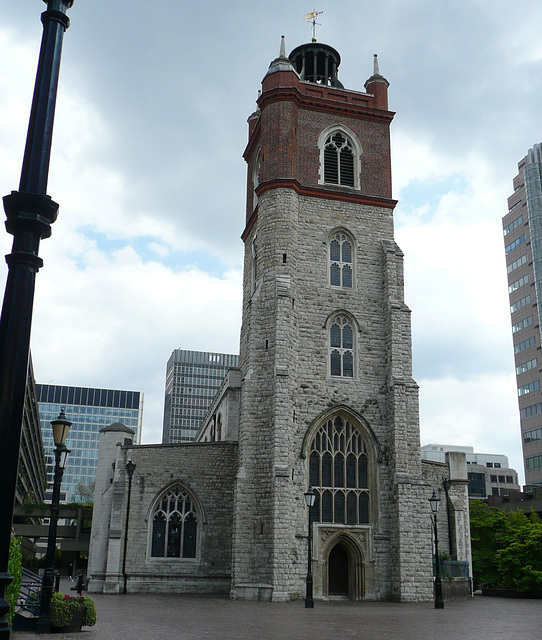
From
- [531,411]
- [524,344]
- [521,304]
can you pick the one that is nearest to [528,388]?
[531,411]

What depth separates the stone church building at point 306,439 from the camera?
30.2 meters

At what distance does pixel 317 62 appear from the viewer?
41.7 metres

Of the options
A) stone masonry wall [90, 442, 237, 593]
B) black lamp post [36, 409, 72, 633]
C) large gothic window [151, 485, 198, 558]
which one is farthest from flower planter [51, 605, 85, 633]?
large gothic window [151, 485, 198, 558]

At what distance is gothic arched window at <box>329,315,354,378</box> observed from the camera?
33438 millimetres

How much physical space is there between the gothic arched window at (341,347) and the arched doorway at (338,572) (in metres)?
8.13

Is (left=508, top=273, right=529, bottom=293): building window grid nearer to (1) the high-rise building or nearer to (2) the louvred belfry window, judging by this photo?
(1) the high-rise building

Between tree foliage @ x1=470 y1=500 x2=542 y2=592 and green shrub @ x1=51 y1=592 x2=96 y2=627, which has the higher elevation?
tree foliage @ x1=470 y1=500 x2=542 y2=592

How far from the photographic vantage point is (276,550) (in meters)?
28.6

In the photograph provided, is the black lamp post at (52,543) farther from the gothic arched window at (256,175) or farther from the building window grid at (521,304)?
the building window grid at (521,304)

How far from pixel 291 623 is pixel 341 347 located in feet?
56.5

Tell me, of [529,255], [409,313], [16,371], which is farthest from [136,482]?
[529,255]

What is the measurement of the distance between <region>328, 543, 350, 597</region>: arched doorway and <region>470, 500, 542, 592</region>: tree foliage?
1045 cm

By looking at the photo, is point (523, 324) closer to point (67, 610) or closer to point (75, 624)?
point (75, 624)

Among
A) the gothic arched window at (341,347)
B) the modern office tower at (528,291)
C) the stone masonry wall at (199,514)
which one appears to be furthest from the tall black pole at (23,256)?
the modern office tower at (528,291)
